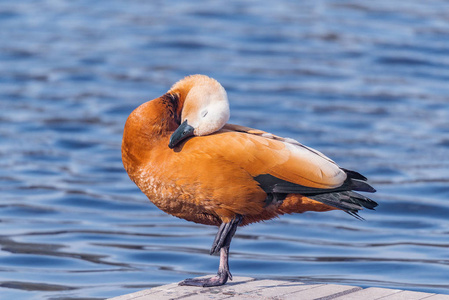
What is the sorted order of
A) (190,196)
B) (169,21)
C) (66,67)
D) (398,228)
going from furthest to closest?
1. (169,21)
2. (66,67)
3. (398,228)
4. (190,196)

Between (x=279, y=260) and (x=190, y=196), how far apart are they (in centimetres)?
328

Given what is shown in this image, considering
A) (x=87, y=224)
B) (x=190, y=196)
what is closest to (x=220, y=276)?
(x=190, y=196)

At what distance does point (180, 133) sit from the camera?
16.4ft

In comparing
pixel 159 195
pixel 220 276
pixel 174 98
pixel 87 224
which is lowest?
pixel 87 224

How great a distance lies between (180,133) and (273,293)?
3.72ft

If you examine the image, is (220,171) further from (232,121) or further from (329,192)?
(232,121)

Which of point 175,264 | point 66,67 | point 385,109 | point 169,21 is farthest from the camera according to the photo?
point 169,21

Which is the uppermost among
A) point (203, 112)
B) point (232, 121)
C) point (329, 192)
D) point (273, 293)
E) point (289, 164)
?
point (203, 112)

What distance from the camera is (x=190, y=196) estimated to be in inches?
195

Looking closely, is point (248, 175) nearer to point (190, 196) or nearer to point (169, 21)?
point (190, 196)

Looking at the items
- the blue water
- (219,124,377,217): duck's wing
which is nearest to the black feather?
(219,124,377,217): duck's wing

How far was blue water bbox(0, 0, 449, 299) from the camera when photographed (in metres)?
7.92

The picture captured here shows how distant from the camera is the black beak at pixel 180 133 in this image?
Result: 499cm

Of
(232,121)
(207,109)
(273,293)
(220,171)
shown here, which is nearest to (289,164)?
(220,171)
